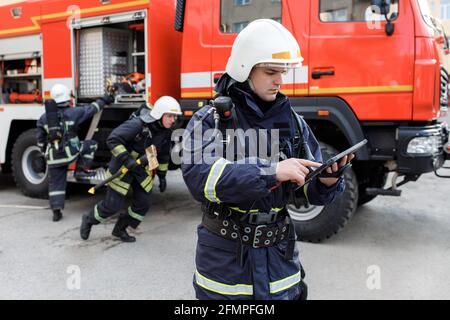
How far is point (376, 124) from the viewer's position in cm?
398

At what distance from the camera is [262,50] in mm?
1706

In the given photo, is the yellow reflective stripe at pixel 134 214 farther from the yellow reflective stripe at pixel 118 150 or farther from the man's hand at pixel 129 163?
the yellow reflective stripe at pixel 118 150

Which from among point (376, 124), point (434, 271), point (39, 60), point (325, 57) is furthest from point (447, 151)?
point (39, 60)

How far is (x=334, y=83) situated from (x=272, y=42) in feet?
8.12

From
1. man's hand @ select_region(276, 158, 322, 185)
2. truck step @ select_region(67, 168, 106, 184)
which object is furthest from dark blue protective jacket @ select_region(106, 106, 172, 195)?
man's hand @ select_region(276, 158, 322, 185)

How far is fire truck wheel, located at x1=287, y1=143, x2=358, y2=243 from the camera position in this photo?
417 cm

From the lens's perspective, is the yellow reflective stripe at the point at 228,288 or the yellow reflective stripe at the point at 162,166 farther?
the yellow reflective stripe at the point at 162,166

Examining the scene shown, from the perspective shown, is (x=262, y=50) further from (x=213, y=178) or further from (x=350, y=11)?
(x=350, y=11)

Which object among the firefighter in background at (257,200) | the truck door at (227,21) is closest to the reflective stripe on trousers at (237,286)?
the firefighter in background at (257,200)

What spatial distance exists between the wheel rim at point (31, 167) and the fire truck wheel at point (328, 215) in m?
3.83

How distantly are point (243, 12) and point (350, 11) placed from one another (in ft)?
3.44

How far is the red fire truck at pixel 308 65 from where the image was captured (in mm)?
3807

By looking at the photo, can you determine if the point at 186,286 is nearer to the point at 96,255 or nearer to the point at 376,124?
the point at 96,255

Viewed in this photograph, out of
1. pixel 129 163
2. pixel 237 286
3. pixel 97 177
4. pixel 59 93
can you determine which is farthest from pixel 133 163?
pixel 237 286
